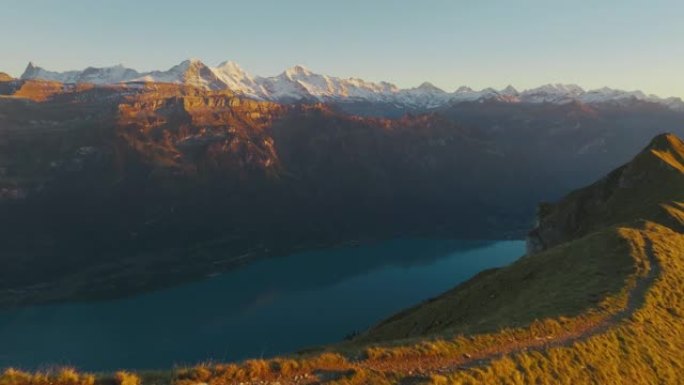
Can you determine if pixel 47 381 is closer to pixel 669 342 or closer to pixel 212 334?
pixel 669 342

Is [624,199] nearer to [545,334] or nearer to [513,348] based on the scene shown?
[545,334]

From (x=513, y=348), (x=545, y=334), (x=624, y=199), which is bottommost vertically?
(x=545, y=334)

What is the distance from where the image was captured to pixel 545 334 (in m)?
34.2

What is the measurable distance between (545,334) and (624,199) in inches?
3166

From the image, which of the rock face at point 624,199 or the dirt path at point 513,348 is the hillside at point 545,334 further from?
the rock face at point 624,199

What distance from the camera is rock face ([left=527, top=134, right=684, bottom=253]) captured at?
3622 inches

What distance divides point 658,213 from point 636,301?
4798cm

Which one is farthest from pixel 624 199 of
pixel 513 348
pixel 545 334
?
pixel 513 348

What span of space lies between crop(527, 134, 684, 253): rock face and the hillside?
84.0 feet

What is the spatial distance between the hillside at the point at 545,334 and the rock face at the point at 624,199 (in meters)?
25.6

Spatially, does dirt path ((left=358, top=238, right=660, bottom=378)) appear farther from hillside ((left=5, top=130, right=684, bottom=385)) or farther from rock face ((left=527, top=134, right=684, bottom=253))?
rock face ((left=527, top=134, right=684, bottom=253))

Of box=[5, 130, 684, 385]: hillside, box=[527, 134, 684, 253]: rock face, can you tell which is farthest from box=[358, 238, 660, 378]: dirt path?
box=[527, 134, 684, 253]: rock face

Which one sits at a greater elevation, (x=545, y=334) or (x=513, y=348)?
(x=513, y=348)

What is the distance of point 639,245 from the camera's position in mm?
56719
